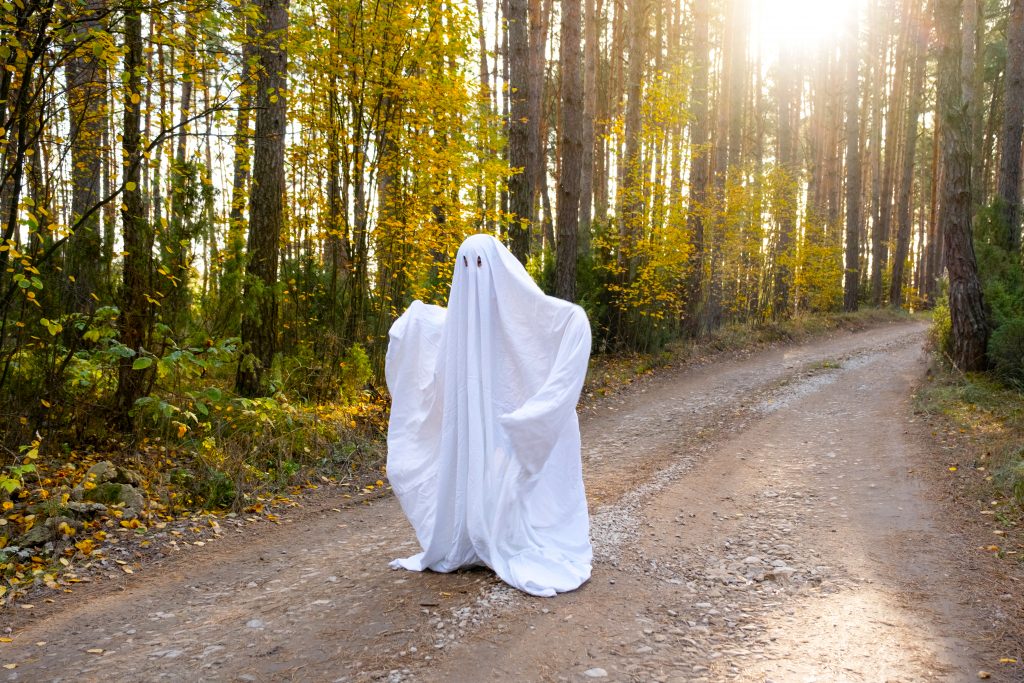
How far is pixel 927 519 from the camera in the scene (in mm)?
5844

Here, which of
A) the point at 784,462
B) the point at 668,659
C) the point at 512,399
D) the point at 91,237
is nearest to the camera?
the point at 668,659

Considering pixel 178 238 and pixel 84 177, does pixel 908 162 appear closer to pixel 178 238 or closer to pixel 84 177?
pixel 178 238

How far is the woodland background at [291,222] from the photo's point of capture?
6.01 metres

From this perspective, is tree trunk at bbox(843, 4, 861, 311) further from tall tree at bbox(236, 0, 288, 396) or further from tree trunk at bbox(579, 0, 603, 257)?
tall tree at bbox(236, 0, 288, 396)

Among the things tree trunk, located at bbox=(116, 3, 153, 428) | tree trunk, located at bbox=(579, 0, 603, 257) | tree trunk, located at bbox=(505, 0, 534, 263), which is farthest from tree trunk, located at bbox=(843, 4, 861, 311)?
tree trunk, located at bbox=(116, 3, 153, 428)

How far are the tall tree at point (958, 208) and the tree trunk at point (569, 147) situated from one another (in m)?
5.70

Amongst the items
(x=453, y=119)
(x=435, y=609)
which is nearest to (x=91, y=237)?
(x=453, y=119)

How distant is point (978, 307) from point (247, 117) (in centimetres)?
1110

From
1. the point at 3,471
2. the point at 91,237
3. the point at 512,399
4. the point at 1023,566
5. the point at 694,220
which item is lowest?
the point at 1023,566

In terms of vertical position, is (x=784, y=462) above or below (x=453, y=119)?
below

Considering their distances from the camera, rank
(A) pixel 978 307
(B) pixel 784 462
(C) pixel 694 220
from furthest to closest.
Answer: (C) pixel 694 220
(A) pixel 978 307
(B) pixel 784 462

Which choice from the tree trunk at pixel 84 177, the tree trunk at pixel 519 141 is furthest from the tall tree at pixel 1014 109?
the tree trunk at pixel 84 177

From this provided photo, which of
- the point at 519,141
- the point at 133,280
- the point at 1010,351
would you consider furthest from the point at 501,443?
the point at 1010,351

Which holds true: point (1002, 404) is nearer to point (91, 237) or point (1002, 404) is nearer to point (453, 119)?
point (453, 119)
